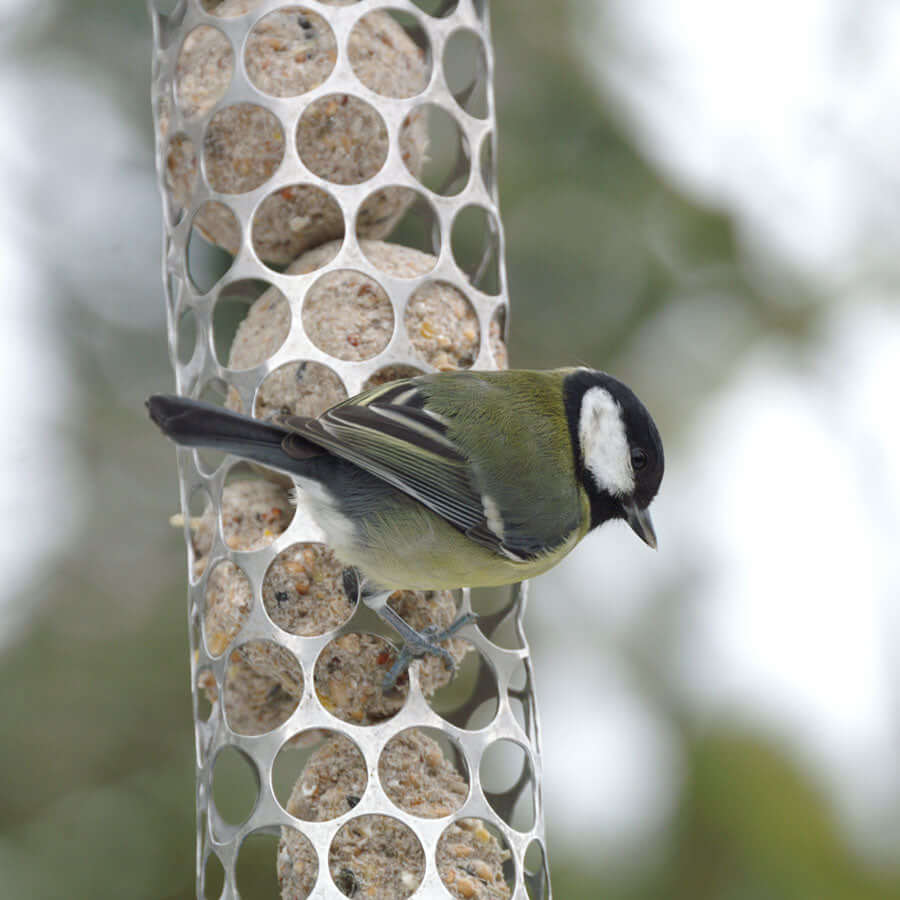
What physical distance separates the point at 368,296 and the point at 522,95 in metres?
1.18

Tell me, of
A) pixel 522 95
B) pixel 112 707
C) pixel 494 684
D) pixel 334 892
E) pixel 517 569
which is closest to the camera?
pixel 334 892

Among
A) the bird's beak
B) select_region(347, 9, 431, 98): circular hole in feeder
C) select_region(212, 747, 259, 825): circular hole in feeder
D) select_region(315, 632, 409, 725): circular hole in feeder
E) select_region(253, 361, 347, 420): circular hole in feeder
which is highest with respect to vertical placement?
select_region(347, 9, 431, 98): circular hole in feeder

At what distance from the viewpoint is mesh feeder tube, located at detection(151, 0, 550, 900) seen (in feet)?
6.57

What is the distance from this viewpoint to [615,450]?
2215mm

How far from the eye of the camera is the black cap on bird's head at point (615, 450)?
7.20 feet

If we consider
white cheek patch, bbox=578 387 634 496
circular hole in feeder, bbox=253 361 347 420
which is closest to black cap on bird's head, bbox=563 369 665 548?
white cheek patch, bbox=578 387 634 496

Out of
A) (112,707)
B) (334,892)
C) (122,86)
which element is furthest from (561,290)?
(334,892)

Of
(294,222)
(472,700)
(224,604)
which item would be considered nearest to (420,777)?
(472,700)

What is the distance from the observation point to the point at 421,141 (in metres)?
2.36

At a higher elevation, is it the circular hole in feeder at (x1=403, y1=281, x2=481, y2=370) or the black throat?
the circular hole in feeder at (x1=403, y1=281, x2=481, y2=370)

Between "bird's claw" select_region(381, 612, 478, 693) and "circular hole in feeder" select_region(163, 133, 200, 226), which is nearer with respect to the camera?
"bird's claw" select_region(381, 612, 478, 693)

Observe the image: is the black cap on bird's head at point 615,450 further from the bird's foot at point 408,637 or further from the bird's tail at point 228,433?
the bird's tail at point 228,433

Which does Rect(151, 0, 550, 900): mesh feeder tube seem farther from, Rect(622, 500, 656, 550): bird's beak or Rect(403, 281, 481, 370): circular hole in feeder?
Rect(622, 500, 656, 550): bird's beak

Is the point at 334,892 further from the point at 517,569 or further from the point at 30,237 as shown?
the point at 30,237
